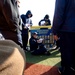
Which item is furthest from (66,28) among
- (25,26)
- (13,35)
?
(25,26)

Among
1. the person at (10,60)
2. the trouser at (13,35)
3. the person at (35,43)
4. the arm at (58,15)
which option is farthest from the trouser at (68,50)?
the person at (35,43)

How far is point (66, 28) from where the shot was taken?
2920mm

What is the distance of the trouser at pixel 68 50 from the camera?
2982 millimetres

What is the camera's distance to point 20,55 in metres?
1.00

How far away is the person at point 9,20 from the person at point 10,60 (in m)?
1.82

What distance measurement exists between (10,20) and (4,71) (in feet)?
6.58

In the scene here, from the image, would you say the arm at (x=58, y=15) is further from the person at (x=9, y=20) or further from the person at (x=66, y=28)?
the person at (x=9, y=20)

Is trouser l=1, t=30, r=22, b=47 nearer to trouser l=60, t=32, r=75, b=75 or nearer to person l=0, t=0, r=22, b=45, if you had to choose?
person l=0, t=0, r=22, b=45

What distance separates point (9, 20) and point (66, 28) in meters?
0.83

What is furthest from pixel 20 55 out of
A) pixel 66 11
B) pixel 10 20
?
pixel 66 11

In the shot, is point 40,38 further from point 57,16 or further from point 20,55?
point 20,55

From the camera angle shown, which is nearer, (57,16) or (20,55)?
(20,55)

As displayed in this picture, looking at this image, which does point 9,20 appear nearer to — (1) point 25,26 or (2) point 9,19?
(2) point 9,19

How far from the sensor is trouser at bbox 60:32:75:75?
9.78 feet
